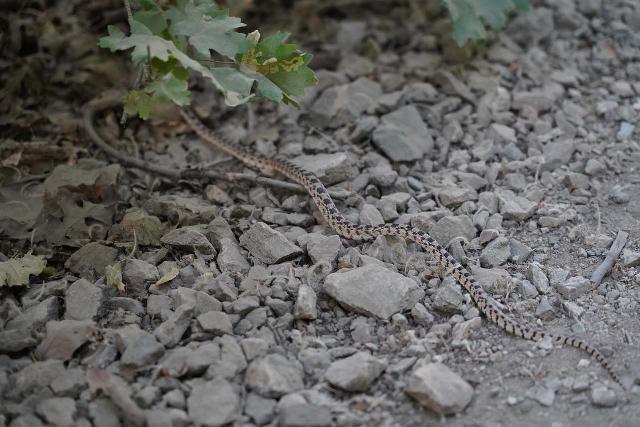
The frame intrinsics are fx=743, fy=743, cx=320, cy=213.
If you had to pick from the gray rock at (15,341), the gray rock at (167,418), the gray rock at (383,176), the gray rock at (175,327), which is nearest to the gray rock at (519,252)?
the gray rock at (383,176)

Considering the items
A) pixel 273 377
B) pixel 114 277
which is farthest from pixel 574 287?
pixel 114 277

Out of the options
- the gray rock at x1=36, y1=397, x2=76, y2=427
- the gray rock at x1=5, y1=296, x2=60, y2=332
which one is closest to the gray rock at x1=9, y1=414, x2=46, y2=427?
the gray rock at x1=36, y1=397, x2=76, y2=427

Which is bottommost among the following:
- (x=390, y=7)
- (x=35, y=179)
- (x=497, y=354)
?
(x=35, y=179)

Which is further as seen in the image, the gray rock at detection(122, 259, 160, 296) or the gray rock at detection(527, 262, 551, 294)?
the gray rock at detection(527, 262, 551, 294)

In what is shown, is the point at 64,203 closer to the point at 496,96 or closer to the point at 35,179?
the point at 35,179

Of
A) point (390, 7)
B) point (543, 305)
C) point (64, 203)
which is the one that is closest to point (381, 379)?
point (543, 305)

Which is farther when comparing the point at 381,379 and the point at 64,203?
the point at 64,203

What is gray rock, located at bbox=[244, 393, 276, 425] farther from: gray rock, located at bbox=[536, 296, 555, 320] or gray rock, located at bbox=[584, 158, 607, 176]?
gray rock, located at bbox=[584, 158, 607, 176]

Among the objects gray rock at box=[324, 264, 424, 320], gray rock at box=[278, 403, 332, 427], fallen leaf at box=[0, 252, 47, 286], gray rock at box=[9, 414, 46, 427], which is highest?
gray rock at box=[324, 264, 424, 320]
